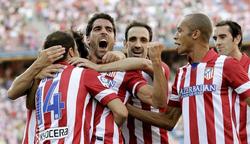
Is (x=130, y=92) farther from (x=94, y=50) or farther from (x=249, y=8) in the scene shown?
(x=249, y=8)

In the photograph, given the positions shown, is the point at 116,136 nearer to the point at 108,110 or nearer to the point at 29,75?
the point at 108,110

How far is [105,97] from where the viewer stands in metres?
5.23

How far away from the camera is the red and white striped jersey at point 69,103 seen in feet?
16.8

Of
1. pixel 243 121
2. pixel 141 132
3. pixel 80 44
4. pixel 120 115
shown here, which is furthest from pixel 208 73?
pixel 80 44

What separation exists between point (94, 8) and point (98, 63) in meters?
19.6

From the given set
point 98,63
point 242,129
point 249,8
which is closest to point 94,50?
point 98,63

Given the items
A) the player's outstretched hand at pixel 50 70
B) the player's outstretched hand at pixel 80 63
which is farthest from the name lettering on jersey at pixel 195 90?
the player's outstretched hand at pixel 50 70

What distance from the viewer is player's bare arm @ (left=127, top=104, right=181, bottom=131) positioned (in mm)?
5746

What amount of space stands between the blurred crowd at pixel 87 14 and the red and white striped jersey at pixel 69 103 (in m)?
18.4

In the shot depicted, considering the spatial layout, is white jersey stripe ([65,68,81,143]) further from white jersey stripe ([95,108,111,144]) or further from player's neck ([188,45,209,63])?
player's neck ([188,45,209,63])

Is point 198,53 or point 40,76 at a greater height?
point 198,53

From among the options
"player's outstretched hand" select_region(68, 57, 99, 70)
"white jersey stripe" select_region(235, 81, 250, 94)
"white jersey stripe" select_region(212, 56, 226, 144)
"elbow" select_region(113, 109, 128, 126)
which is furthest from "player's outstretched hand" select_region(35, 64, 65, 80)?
"white jersey stripe" select_region(235, 81, 250, 94)

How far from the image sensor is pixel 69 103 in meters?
5.14

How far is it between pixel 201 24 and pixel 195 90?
0.55m
